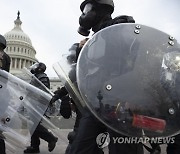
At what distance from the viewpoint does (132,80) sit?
1.57 meters

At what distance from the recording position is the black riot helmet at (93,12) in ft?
7.22

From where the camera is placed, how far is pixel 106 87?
1.58 meters

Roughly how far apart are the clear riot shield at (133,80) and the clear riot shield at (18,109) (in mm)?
770

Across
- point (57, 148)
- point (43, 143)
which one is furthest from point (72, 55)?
point (43, 143)

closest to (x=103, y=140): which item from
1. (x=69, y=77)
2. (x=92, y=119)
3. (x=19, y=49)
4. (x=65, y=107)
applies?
(x=92, y=119)

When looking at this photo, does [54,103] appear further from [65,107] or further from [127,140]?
[127,140]

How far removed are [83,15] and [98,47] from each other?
0.63 metres

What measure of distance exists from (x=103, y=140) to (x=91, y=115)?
180 mm

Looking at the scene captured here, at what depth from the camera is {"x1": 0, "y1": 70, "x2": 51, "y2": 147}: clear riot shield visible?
2295mm

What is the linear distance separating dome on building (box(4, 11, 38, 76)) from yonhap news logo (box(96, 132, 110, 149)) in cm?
5845

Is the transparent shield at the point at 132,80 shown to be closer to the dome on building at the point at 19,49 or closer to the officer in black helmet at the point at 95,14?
the officer in black helmet at the point at 95,14

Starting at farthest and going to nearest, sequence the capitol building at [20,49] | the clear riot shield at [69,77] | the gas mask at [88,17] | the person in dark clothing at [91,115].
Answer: the capitol building at [20,49] < the gas mask at [88,17] < the person in dark clothing at [91,115] < the clear riot shield at [69,77]

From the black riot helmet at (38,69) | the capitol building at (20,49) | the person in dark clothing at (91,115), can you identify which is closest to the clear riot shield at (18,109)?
the person in dark clothing at (91,115)

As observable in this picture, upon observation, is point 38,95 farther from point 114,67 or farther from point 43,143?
point 43,143
